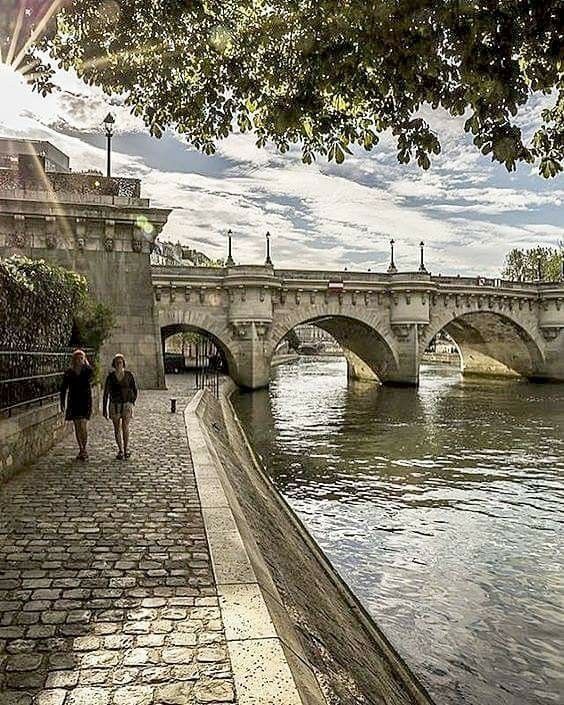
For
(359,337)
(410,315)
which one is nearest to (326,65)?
(410,315)

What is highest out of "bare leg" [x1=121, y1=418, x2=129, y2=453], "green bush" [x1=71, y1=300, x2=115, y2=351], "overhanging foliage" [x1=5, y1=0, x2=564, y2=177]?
"overhanging foliage" [x1=5, y1=0, x2=564, y2=177]

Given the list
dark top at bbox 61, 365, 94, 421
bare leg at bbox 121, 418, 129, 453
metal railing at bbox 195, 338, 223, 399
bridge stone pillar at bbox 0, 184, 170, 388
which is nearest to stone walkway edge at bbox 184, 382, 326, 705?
bare leg at bbox 121, 418, 129, 453

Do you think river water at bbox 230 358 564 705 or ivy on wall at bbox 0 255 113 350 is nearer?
river water at bbox 230 358 564 705

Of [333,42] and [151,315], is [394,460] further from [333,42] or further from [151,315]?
[333,42]

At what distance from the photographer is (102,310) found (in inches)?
733

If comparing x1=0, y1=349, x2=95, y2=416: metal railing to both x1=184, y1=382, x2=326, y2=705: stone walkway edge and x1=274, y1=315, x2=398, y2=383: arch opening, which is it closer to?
x1=184, y1=382, x2=326, y2=705: stone walkway edge

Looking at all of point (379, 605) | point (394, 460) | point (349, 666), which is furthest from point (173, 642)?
point (394, 460)

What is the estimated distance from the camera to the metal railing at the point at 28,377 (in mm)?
9234

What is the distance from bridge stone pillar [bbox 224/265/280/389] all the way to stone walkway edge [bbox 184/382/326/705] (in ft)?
97.4

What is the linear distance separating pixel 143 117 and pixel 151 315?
17.0m

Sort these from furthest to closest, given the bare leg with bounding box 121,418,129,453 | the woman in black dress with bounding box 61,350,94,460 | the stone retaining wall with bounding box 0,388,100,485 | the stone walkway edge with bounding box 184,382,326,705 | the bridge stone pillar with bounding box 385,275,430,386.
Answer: the bridge stone pillar with bounding box 385,275,430,386 → the bare leg with bounding box 121,418,129,453 → the woman in black dress with bounding box 61,350,94,460 → the stone retaining wall with bounding box 0,388,100,485 → the stone walkway edge with bounding box 184,382,326,705

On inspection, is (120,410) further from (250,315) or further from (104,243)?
(250,315)

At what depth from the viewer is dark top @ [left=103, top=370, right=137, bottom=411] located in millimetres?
10422

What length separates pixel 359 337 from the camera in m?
44.8
